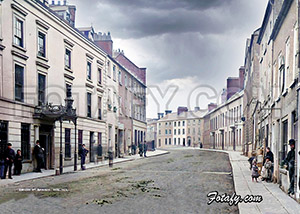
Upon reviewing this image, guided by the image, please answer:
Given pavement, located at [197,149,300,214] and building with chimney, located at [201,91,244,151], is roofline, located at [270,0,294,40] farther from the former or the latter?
building with chimney, located at [201,91,244,151]

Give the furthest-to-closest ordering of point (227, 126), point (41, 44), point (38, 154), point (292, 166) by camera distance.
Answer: point (227, 126) → point (41, 44) → point (38, 154) → point (292, 166)

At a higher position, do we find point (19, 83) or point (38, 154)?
point (19, 83)

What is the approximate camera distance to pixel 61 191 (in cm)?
1151

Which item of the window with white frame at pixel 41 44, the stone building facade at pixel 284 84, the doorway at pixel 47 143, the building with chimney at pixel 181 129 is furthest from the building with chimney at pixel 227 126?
the stone building facade at pixel 284 84

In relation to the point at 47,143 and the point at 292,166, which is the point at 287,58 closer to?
the point at 292,166

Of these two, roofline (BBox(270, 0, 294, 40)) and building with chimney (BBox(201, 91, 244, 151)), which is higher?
roofline (BBox(270, 0, 294, 40))

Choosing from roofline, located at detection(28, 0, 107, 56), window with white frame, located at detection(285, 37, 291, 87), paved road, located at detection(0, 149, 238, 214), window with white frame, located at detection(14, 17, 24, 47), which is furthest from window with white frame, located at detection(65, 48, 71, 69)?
window with white frame, located at detection(285, 37, 291, 87)

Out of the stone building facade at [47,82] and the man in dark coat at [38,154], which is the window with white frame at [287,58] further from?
the man in dark coat at [38,154]

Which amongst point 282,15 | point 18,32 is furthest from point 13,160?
point 282,15

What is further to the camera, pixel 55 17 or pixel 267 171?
pixel 55 17

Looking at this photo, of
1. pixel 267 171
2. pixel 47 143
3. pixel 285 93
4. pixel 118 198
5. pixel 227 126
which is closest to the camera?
pixel 118 198

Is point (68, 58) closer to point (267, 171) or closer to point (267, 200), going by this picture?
point (267, 171)

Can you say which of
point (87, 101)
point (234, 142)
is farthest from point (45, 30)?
point (234, 142)

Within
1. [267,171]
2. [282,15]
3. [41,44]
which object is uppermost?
[41,44]
